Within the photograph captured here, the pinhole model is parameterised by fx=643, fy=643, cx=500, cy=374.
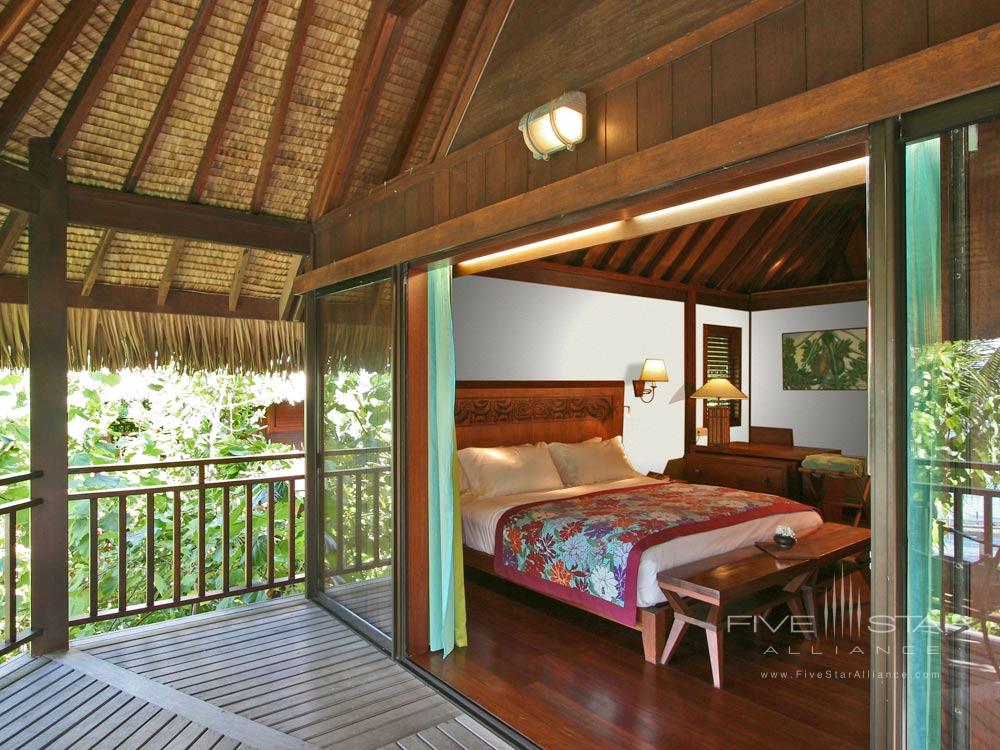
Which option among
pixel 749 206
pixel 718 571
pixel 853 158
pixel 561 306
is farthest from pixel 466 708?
pixel 561 306

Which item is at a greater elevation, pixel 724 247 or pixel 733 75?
pixel 724 247

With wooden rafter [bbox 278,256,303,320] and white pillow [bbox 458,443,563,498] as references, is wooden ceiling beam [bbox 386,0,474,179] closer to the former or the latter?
wooden rafter [bbox 278,256,303,320]

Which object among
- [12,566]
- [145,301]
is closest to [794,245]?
[145,301]

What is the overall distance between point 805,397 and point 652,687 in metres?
5.18

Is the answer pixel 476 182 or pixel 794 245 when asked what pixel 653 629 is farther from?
pixel 794 245

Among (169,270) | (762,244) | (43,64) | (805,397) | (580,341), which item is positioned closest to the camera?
(43,64)

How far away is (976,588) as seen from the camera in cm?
127

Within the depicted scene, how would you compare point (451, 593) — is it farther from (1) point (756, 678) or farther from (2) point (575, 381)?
(2) point (575, 381)

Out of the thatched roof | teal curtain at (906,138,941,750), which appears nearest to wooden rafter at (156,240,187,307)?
the thatched roof

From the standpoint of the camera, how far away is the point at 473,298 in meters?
5.04

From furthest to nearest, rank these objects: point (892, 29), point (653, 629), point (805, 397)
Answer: point (805, 397) < point (653, 629) < point (892, 29)

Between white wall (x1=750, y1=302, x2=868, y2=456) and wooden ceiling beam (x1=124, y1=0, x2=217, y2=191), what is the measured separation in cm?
617

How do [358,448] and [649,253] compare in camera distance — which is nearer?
[358,448]

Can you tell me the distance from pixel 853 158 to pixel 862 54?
0.78ft
